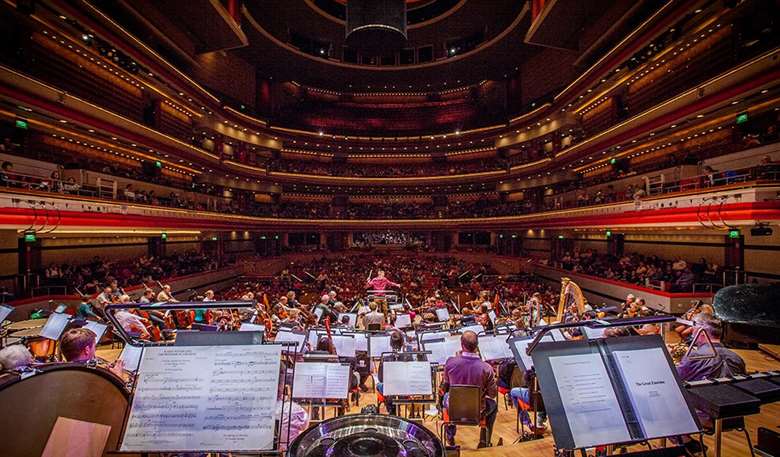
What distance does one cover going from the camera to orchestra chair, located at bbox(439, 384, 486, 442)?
4.03 meters

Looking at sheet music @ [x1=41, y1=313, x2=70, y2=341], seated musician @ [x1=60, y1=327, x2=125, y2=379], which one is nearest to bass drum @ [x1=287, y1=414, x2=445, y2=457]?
seated musician @ [x1=60, y1=327, x2=125, y2=379]

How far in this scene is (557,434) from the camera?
1.99 m

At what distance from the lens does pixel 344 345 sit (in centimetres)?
637

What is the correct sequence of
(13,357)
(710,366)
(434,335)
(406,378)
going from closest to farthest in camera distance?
(13,357) < (710,366) < (406,378) < (434,335)

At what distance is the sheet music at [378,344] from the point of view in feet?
20.6

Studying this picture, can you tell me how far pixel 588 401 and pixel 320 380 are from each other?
3.01 metres

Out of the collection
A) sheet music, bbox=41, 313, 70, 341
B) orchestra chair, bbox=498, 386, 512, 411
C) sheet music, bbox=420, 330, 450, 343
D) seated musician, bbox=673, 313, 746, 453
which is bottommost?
orchestra chair, bbox=498, 386, 512, 411

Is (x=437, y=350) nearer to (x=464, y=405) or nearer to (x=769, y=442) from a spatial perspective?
(x=464, y=405)

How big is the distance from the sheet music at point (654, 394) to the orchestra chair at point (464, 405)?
81.3 inches

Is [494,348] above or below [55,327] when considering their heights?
below

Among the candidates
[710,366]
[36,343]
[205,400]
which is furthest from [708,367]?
[36,343]

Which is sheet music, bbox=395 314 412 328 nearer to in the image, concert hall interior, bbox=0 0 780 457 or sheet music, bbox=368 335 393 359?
concert hall interior, bbox=0 0 780 457

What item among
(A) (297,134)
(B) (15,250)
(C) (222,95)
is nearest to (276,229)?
(A) (297,134)

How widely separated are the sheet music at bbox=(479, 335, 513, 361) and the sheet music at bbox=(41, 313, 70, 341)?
726cm
